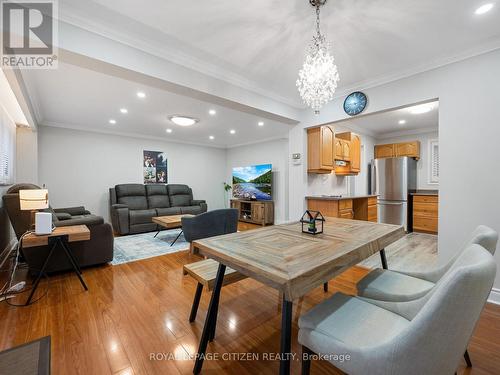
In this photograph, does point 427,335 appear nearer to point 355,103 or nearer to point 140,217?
point 355,103

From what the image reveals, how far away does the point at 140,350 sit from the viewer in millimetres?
1515

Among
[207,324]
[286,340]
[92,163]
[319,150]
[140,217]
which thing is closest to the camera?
[286,340]

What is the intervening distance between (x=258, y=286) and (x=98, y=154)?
526cm

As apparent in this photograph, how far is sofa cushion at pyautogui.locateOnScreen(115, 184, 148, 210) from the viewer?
17.7 feet

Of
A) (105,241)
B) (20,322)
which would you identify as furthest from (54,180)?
(20,322)

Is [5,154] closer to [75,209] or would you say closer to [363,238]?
Result: [75,209]

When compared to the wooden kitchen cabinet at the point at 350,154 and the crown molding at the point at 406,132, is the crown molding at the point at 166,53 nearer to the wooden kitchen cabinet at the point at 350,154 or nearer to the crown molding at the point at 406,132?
the wooden kitchen cabinet at the point at 350,154

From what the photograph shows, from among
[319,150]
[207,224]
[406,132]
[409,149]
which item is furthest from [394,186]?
[207,224]

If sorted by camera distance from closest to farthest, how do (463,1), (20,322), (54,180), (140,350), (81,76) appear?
(140,350) → (463,1) → (20,322) → (81,76) → (54,180)

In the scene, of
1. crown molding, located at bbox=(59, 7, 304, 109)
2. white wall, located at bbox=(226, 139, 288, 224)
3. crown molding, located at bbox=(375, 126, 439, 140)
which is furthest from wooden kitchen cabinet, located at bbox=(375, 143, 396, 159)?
crown molding, located at bbox=(59, 7, 304, 109)

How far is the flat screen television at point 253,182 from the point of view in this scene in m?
6.11

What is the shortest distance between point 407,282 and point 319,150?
8.32 ft

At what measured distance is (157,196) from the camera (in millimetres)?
5992

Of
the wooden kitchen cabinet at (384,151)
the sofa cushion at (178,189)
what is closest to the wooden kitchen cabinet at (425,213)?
the wooden kitchen cabinet at (384,151)
